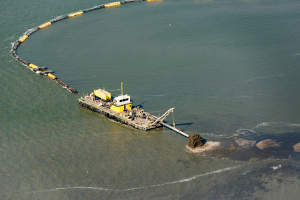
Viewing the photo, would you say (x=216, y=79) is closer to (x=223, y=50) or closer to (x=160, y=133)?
(x=223, y=50)

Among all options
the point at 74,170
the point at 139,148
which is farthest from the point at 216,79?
the point at 74,170

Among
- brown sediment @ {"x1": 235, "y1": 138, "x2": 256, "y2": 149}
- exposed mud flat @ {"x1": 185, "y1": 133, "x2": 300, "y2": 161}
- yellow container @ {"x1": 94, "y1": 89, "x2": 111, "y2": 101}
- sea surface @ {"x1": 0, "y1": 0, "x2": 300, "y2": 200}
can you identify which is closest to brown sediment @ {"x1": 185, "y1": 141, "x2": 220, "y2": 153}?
exposed mud flat @ {"x1": 185, "y1": 133, "x2": 300, "y2": 161}

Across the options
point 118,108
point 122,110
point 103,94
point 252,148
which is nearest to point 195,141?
point 252,148

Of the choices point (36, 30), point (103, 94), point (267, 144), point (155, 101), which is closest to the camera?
point (267, 144)

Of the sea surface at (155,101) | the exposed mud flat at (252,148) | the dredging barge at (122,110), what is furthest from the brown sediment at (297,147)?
the dredging barge at (122,110)

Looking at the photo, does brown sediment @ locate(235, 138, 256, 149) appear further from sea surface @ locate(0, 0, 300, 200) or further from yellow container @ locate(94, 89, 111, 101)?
yellow container @ locate(94, 89, 111, 101)

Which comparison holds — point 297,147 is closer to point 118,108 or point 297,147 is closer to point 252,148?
point 252,148

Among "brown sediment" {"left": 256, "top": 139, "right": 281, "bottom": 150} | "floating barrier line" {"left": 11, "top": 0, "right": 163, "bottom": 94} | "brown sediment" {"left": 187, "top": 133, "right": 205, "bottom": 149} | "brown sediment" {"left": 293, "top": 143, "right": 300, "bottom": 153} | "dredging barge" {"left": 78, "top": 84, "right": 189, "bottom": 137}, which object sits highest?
"floating barrier line" {"left": 11, "top": 0, "right": 163, "bottom": 94}
